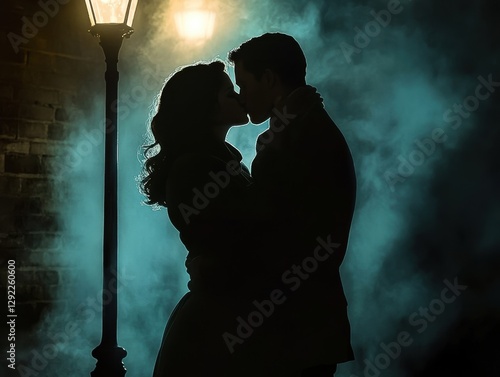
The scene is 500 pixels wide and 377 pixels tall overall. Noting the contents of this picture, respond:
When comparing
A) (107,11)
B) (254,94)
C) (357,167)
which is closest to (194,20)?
(357,167)

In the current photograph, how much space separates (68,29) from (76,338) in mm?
2957

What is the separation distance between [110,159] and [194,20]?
3.17 m

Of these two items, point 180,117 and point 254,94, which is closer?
point 254,94

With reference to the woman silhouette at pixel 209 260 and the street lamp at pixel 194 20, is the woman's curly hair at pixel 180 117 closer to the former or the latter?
the woman silhouette at pixel 209 260

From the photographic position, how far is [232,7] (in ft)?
26.5

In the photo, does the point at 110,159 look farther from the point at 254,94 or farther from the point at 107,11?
the point at 254,94

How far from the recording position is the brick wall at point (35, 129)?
649 cm

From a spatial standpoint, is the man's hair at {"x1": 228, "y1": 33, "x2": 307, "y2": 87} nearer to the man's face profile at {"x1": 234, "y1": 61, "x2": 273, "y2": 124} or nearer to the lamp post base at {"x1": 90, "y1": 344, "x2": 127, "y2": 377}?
the man's face profile at {"x1": 234, "y1": 61, "x2": 273, "y2": 124}

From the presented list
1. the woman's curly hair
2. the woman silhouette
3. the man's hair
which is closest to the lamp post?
the woman's curly hair

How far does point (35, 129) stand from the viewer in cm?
668

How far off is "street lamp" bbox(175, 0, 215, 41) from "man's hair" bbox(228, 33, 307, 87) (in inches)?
195

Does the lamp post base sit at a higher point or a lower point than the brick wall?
lower

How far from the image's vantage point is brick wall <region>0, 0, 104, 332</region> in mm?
6492

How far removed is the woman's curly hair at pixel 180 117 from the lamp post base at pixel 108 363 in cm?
199
